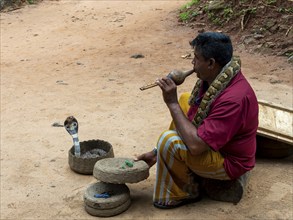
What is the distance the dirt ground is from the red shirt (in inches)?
18.3

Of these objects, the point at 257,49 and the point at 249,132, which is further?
the point at 257,49

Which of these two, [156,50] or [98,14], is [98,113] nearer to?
[156,50]

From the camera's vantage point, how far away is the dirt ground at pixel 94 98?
398 cm

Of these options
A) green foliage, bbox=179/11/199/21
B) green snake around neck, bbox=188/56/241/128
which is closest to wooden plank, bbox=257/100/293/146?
green snake around neck, bbox=188/56/241/128

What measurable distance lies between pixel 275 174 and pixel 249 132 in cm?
93

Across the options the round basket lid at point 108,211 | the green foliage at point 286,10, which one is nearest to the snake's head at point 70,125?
the round basket lid at point 108,211

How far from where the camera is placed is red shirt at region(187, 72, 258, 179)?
3.18 metres

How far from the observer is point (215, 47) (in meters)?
3.22

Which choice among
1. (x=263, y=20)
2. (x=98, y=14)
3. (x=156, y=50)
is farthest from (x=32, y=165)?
(x=98, y=14)

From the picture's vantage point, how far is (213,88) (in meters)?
3.31

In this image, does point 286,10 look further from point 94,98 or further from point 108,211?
point 108,211

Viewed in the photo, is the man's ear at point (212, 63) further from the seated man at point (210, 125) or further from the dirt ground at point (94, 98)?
the dirt ground at point (94, 98)

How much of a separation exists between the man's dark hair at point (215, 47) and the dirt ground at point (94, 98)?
3.90 ft

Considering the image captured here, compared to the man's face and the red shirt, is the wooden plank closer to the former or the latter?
the red shirt
